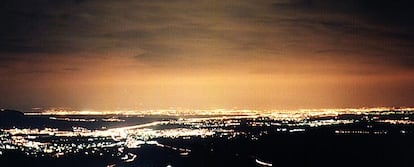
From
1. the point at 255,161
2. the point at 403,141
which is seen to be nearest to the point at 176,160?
the point at 255,161

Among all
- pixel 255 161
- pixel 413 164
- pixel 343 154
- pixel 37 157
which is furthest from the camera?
pixel 37 157

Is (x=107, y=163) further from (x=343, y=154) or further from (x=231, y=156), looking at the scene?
(x=343, y=154)

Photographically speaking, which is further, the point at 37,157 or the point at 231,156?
the point at 37,157

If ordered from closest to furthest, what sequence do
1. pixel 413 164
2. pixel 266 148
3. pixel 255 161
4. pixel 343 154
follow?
pixel 413 164, pixel 255 161, pixel 343 154, pixel 266 148

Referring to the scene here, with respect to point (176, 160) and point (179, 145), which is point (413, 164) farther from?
point (179, 145)

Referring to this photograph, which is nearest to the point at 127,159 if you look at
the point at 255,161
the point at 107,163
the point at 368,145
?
the point at 107,163

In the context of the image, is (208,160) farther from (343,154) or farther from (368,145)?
(368,145)

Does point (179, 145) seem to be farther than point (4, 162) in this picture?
Yes

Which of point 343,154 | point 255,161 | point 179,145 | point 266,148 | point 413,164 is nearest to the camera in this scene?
point 413,164
